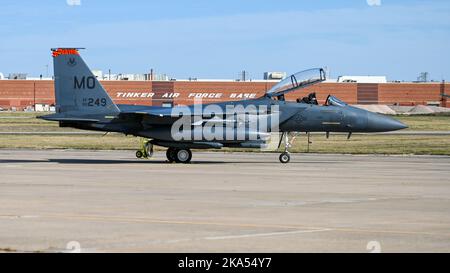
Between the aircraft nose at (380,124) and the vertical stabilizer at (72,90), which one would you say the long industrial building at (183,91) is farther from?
the vertical stabilizer at (72,90)

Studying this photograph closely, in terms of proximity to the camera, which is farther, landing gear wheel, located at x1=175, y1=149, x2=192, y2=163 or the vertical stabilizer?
landing gear wheel, located at x1=175, y1=149, x2=192, y2=163

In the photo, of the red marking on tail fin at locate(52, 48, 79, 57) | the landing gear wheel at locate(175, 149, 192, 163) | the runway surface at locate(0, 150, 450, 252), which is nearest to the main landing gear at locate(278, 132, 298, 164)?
the runway surface at locate(0, 150, 450, 252)

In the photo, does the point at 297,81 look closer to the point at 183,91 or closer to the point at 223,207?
the point at 223,207

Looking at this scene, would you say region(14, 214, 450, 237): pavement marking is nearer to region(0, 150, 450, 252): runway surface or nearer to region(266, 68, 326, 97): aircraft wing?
region(0, 150, 450, 252): runway surface

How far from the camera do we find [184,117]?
3378 cm

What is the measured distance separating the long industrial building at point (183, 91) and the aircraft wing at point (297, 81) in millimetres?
118593

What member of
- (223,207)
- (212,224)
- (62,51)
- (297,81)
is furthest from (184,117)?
(212,224)

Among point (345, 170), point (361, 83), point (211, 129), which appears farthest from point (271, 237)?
point (361, 83)

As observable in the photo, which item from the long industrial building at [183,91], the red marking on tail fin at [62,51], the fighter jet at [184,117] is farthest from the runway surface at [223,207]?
the long industrial building at [183,91]

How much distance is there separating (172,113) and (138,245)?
20466 mm

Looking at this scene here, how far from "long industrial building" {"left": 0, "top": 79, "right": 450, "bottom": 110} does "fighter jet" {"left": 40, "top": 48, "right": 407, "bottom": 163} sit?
392ft

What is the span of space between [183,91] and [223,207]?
14029cm

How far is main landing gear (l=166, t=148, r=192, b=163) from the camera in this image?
112 ft
